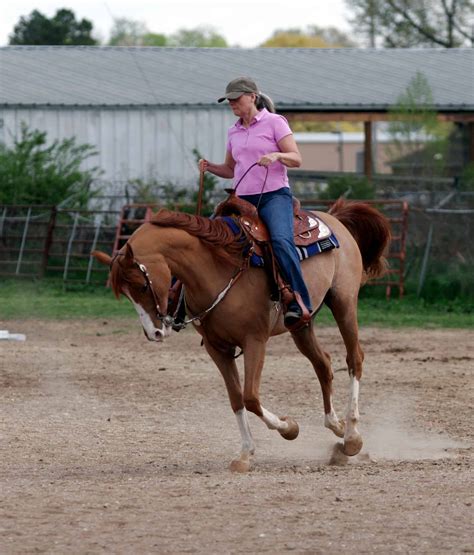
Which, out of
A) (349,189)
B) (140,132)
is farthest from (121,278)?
(140,132)

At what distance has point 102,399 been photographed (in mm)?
12266

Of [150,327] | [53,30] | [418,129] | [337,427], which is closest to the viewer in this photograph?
[150,327]

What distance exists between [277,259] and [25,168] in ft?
64.4

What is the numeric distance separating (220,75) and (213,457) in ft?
92.5

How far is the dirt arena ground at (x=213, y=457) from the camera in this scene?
6.46 m

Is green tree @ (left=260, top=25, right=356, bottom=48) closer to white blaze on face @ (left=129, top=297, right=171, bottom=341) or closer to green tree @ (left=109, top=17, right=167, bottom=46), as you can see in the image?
green tree @ (left=109, top=17, right=167, bottom=46)

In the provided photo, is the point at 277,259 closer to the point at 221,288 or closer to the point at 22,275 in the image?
the point at 221,288

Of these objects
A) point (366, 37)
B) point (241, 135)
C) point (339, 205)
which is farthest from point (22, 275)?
point (366, 37)

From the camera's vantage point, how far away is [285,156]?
8812 mm

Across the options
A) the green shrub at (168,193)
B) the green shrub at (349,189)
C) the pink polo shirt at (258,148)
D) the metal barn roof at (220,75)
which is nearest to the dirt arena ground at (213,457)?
the pink polo shirt at (258,148)

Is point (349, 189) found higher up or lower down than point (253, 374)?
lower down

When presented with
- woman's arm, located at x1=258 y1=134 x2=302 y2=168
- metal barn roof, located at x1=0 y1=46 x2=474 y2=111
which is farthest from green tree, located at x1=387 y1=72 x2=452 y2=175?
woman's arm, located at x1=258 y1=134 x2=302 y2=168

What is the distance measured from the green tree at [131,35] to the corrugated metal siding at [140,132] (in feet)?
245

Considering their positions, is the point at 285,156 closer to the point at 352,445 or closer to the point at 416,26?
the point at 352,445
